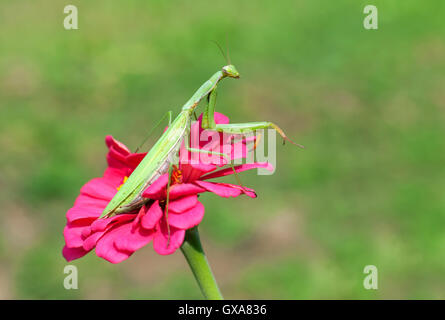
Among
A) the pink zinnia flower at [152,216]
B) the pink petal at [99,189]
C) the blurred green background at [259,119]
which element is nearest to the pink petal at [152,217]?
the pink zinnia flower at [152,216]

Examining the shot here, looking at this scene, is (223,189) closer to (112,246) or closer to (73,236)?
(112,246)

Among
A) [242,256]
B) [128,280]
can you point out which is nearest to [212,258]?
[242,256]

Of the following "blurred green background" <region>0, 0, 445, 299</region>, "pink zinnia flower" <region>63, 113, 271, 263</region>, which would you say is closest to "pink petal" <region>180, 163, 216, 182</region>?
"pink zinnia flower" <region>63, 113, 271, 263</region>

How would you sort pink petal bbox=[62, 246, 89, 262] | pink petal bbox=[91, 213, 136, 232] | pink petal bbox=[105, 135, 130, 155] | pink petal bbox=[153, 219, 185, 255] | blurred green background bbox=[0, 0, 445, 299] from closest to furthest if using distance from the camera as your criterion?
pink petal bbox=[153, 219, 185, 255] < pink petal bbox=[91, 213, 136, 232] < pink petal bbox=[62, 246, 89, 262] < pink petal bbox=[105, 135, 130, 155] < blurred green background bbox=[0, 0, 445, 299]

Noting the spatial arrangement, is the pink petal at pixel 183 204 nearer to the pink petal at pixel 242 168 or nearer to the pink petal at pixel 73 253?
the pink petal at pixel 242 168

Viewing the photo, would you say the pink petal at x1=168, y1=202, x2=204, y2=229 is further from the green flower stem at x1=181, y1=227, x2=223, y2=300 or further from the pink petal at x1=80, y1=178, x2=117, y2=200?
the pink petal at x1=80, y1=178, x2=117, y2=200
